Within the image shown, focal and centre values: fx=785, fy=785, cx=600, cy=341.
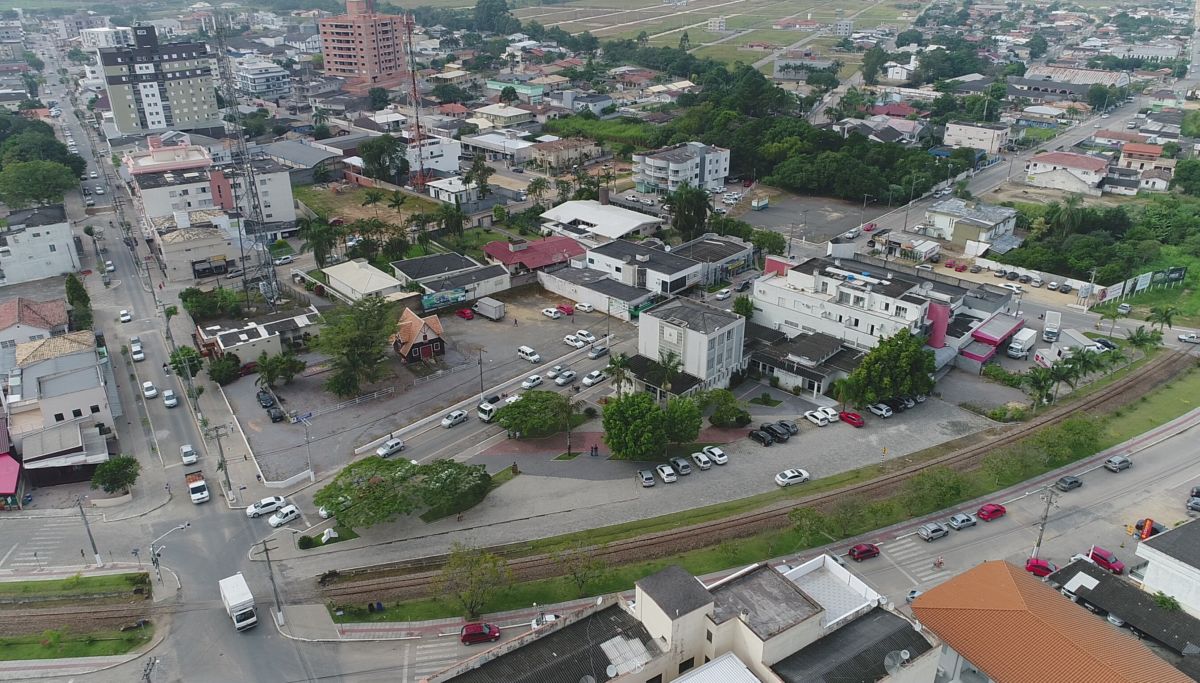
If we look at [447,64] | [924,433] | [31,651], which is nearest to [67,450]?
[31,651]

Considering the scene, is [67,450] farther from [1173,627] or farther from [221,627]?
[1173,627]

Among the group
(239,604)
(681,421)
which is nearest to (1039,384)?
(681,421)

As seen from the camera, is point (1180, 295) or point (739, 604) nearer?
point (739, 604)

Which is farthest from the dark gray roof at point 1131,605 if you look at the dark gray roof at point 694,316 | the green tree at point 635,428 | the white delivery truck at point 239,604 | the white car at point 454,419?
the white delivery truck at point 239,604

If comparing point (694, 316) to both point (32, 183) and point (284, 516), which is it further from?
point (32, 183)

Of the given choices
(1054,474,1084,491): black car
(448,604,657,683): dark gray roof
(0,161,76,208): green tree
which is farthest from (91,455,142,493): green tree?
(0,161,76,208): green tree

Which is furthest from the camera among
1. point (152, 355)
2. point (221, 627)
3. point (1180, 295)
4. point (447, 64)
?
point (447, 64)

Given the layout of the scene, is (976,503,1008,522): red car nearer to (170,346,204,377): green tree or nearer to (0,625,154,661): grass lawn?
(0,625,154,661): grass lawn
